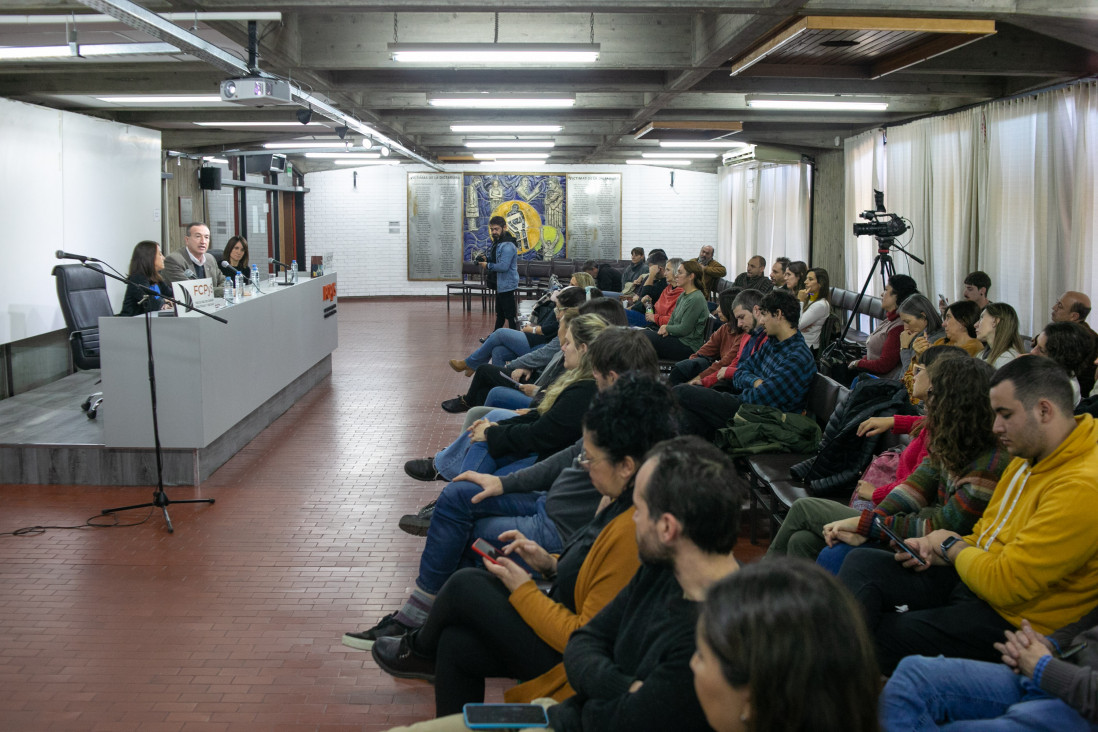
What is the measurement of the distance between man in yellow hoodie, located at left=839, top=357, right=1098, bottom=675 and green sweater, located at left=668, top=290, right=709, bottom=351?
17.7ft

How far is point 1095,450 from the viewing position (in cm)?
249

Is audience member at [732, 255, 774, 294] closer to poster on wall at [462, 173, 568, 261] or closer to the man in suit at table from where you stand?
the man in suit at table

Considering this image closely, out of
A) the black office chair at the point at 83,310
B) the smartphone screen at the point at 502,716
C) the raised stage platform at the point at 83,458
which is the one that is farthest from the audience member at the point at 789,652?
the black office chair at the point at 83,310

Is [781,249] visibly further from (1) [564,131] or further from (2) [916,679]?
(2) [916,679]

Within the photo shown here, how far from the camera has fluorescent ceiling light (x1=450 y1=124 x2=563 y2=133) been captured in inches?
419

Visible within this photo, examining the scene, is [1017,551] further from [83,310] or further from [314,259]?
[314,259]

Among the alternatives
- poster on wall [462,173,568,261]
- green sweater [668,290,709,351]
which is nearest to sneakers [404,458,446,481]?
green sweater [668,290,709,351]

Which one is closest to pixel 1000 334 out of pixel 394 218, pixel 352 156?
pixel 352 156

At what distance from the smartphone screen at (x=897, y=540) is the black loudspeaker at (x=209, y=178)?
37.5 feet

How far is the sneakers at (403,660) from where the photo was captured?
3092 millimetres

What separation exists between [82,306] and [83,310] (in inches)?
1.3

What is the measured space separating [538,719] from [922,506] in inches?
69.0

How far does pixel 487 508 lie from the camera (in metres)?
3.48

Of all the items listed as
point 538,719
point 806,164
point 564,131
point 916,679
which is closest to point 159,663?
point 538,719
